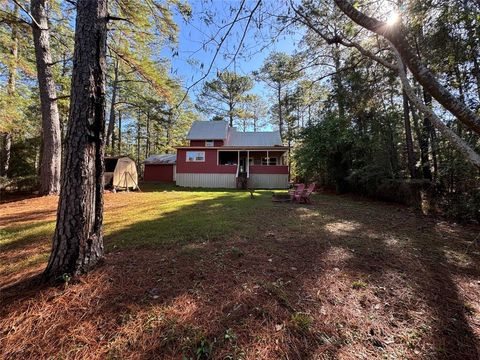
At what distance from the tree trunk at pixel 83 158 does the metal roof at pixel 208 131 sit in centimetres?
1786

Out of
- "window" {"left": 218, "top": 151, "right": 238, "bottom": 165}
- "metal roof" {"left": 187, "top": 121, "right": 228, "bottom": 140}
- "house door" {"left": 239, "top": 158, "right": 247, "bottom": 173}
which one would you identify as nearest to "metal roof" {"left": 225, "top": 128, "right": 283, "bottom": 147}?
"window" {"left": 218, "top": 151, "right": 238, "bottom": 165}

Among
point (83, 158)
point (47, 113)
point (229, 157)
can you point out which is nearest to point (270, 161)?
point (229, 157)

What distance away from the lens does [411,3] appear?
4.80 meters

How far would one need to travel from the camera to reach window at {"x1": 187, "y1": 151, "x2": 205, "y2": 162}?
18544 millimetres

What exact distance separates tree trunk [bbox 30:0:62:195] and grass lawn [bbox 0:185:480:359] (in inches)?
230

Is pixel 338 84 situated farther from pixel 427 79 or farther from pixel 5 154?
pixel 5 154

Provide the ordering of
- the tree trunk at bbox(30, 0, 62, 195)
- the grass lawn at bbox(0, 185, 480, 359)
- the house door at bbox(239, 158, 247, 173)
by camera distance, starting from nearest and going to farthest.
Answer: the grass lawn at bbox(0, 185, 480, 359) → the tree trunk at bbox(30, 0, 62, 195) → the house door at bbox(239, 158, 247, 173)

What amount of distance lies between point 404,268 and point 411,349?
1.76m

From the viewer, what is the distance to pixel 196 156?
18.6 meters

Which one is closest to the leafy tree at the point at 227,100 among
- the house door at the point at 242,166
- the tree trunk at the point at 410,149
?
the house door at the point at 242,166

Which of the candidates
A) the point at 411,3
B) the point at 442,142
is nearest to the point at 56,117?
the point at 411,3

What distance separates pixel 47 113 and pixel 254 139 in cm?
1514

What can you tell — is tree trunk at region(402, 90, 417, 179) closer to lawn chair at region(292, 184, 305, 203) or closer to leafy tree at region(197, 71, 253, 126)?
lawn chair at region(292, 184, 305, 203)

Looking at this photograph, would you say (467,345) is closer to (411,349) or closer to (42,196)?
(411,349)
